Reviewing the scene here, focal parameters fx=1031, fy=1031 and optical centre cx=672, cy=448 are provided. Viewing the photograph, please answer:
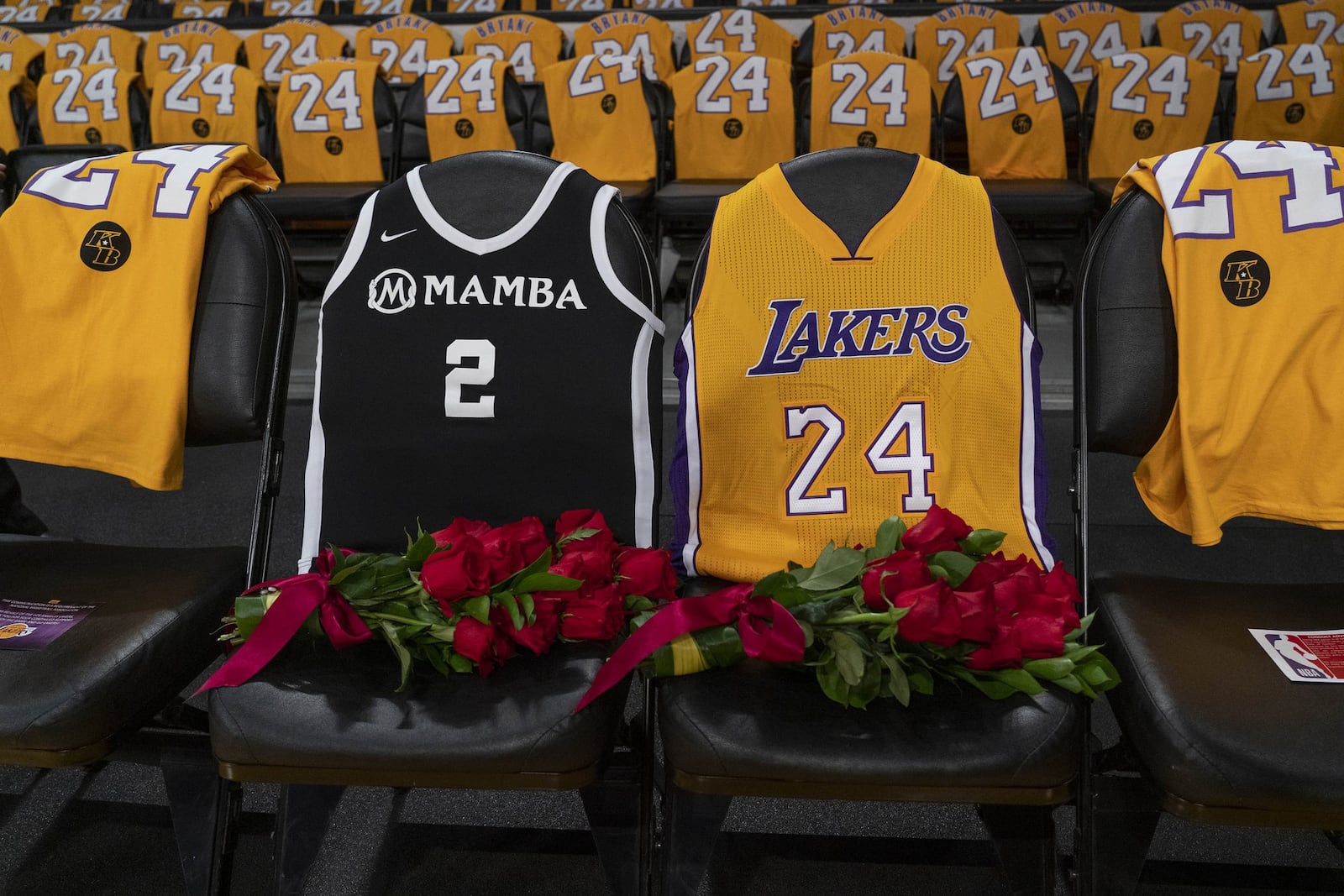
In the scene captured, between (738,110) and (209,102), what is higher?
(209,102)

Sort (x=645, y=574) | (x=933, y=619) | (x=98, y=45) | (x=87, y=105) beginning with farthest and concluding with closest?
(x=98, y=45) < (x=87, y=105) < (x=645, y=574) < (x=933, y=619)

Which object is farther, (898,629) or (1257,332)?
(1257,332)

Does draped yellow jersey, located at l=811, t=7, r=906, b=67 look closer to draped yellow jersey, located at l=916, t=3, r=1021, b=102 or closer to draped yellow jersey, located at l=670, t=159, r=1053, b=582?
draped yellow jersey, located at l=916, t=3, r=1021, b=102

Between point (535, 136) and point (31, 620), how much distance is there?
2916 mm

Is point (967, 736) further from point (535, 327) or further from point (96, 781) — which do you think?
point (96, 781)

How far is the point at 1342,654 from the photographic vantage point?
124 centimetres

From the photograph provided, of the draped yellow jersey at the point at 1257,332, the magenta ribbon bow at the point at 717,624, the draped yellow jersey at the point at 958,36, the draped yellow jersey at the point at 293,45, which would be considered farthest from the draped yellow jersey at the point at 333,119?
the magenta ribbon bow at the point at 717,624

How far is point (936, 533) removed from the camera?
1.16 meters

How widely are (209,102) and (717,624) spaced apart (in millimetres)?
3816

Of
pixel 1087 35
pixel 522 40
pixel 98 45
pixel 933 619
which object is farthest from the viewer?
pixel 98 45

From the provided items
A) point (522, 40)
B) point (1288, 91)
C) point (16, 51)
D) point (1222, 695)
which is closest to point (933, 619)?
point (1222, 695)

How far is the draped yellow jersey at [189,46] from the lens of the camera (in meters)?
5.25

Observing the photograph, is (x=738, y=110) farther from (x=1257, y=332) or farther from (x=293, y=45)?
(x=293, y=45)

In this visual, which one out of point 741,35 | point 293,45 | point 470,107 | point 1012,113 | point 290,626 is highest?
point 293,45
